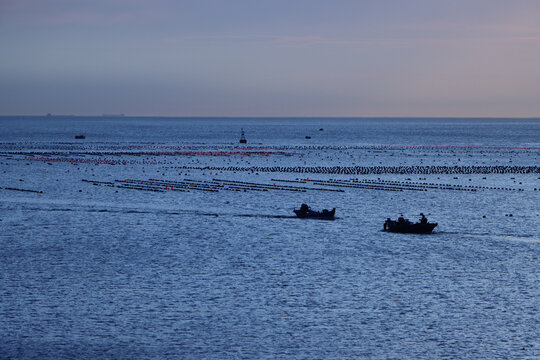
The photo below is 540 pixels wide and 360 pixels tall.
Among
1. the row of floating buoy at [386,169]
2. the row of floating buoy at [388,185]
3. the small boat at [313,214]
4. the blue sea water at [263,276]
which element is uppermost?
the row of floating buoy at [386,169]

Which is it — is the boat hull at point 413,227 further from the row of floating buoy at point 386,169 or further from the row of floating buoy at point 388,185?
the row of floating buoy at point 386,169

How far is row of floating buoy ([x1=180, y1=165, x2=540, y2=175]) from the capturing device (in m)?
113

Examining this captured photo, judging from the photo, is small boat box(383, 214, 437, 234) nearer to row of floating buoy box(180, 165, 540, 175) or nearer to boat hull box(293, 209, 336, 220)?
boat hull box(293, 209, 336, 220)

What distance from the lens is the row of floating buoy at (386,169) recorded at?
112812 millimetres

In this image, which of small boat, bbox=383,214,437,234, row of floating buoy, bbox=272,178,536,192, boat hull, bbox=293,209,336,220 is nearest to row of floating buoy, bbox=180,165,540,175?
row of floating buoy, bbox=272,178,536,192

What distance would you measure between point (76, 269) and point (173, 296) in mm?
8846

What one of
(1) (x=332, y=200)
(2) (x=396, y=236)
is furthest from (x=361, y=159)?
(2) (x=396, y=236)

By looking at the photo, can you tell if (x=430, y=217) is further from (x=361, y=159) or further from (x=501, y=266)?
(x=361, y=159)

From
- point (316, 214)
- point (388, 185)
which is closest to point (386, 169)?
point (388, 185)

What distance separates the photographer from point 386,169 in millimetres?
118125

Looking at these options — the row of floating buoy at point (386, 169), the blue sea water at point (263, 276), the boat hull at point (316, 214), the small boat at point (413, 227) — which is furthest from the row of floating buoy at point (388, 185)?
the small boat at point (413, 227)

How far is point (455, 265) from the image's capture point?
44.5m

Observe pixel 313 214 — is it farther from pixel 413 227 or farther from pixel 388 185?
pixel 388 185

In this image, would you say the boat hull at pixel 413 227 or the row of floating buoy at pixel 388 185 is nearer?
the boat hull at pixel 413 227
